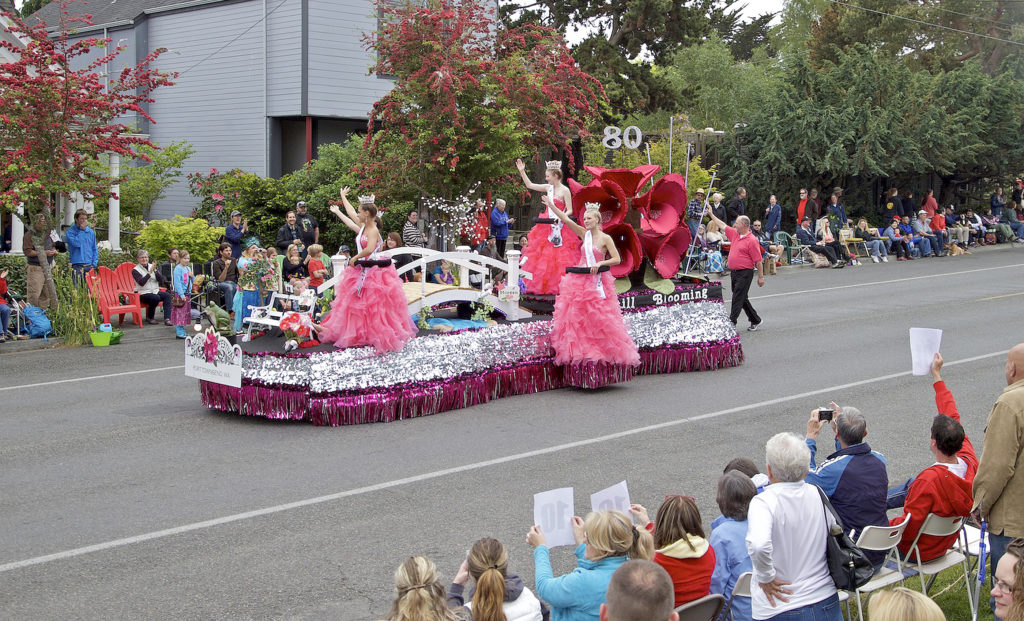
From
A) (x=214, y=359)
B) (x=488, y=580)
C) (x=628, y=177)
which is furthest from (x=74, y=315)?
(x=488, y=580)

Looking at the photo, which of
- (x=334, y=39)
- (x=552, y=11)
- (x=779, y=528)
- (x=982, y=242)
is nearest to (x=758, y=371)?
(x=779, y=528)

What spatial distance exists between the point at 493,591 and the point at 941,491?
2947 mm

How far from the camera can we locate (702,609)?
4.43 metres

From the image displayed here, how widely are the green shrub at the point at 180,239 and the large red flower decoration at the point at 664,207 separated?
9868 mm

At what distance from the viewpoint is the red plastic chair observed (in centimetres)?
1695

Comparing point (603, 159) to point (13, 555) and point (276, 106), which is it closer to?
point (276, 106)

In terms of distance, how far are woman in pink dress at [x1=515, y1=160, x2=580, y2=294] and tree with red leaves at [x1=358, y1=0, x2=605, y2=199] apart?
7.00 meters

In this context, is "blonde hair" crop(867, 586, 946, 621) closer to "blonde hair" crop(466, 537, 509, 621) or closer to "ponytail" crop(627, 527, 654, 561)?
"ponytail" crop(627, 527, 654, 561)

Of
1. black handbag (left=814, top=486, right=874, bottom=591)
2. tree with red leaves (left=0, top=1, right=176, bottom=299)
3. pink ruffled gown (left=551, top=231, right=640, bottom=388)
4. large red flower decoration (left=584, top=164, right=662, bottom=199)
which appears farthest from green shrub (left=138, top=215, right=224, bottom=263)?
black handbag (left=814, top=486, right=874, bottom=591)

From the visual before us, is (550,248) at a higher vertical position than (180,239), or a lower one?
lower

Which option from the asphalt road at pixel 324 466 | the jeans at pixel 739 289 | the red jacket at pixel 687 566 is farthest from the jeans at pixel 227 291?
the red jacket at pixel 687 566

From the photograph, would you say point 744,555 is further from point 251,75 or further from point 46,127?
point 251,75

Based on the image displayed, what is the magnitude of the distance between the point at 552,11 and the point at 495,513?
1207 inches

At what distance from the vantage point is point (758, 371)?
13508mm
